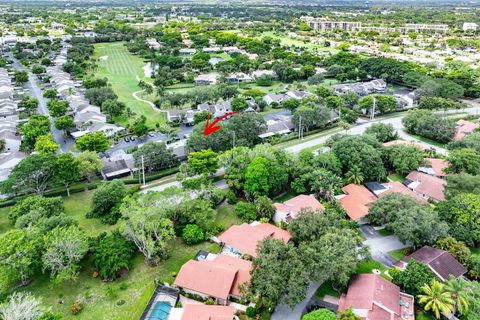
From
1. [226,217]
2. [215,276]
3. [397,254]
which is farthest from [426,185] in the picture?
[215,276]

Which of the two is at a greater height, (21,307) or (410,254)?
(21,307)

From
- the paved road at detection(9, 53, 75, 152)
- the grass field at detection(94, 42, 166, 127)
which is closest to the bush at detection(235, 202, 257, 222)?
the paved road at detection(9, 53, 75, 152)

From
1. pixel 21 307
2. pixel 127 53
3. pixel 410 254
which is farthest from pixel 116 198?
pixel 127 53

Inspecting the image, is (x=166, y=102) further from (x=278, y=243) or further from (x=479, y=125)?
(x=479, y=125)

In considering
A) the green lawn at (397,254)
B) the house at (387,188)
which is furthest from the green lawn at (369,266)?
the house at (387,188)

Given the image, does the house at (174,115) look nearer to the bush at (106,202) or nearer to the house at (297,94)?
the house at (297,94)

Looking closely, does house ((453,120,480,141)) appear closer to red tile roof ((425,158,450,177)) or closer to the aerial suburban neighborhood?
the aerial suburban neighborhood

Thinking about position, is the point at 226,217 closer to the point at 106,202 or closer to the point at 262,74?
the point at 106,202
